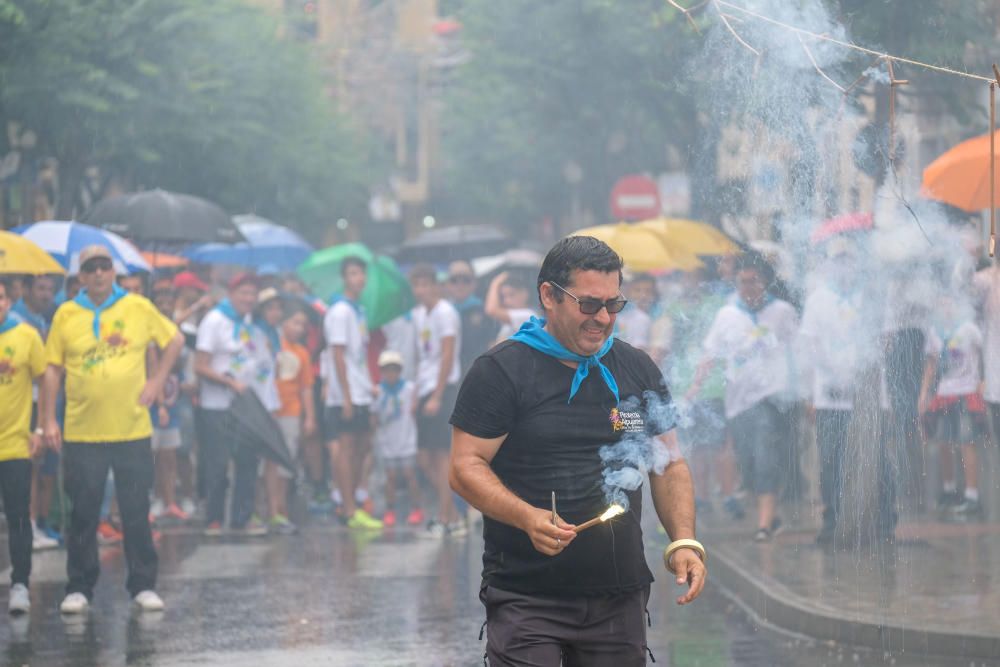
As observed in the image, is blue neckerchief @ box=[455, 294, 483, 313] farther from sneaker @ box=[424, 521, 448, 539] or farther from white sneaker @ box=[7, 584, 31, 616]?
white sneaker @ box=[7, 584, 31, 616]

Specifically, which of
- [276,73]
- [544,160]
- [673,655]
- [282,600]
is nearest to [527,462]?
[673,655]

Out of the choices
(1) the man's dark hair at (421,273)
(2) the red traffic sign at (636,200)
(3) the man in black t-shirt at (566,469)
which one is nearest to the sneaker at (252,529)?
(1) the man's dark hair at (421,273)

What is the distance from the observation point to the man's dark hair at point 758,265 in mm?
9719

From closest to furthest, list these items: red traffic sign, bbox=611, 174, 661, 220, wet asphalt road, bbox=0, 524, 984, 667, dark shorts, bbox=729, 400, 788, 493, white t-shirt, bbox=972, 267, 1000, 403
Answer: wet asphalt road, bbox=0, 524, 984, 667
white t-shirt, bbox=972, 267, 1000, 403
dark shorts, bbox=729, 400, 788, 493
red traffic sign, bbox=611, 174, 661, 220

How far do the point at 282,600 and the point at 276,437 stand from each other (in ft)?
12.1

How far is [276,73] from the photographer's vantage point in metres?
36.5

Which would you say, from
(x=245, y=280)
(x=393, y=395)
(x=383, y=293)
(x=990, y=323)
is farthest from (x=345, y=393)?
(x=990, y=323)

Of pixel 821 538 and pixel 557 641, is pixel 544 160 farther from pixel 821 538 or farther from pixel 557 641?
pixel 557 641

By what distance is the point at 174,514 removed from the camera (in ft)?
46.8

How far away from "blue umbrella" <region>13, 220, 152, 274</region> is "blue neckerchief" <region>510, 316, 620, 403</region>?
9190mm

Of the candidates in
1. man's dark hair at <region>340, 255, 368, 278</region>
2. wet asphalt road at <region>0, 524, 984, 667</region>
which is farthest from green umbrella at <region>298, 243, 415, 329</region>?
wet asphalt road at <region>0, 524, 984, 667</region>

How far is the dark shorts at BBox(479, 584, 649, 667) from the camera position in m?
4.70

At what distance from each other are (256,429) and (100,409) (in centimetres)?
421

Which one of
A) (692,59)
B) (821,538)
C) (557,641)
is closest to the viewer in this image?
(557,641)
